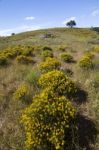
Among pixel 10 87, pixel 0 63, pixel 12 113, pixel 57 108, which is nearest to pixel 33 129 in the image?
pixel 57 108

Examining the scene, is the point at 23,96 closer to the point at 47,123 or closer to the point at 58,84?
the point at 58,84

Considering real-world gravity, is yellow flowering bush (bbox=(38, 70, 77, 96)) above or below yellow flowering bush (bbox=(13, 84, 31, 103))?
above

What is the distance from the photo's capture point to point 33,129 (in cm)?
557

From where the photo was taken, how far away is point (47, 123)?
18.4 feet

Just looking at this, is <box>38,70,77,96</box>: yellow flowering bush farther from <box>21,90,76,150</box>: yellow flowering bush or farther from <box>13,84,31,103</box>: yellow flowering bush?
<box>21,90,76,150</box>: yellow flowering bush

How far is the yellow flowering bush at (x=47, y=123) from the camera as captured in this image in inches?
213

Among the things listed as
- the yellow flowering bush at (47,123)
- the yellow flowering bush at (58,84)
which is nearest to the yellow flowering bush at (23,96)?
the yellow flowering bush at (58,84)

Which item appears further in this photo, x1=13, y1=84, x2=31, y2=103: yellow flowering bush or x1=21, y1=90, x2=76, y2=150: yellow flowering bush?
x1=13, y1=84, x2=31, y2=103: yellow flowering bush

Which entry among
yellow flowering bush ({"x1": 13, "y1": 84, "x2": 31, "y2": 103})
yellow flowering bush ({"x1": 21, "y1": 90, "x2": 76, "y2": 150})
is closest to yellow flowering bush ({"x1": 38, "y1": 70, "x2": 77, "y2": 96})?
yellow flowering bush ({"x1": 13, "y1": 84, "x2": 31, "y2": 103})

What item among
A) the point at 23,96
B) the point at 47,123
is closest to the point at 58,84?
the point at 23,96

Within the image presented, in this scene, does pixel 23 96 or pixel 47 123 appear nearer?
pixel 47 123

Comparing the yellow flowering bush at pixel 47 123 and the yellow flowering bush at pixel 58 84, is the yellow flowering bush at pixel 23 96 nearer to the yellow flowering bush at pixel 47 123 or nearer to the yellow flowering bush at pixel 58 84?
the yellow flowering bush at pixel 58 84

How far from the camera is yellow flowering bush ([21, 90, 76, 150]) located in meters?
5.40

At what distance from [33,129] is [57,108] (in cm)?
74
